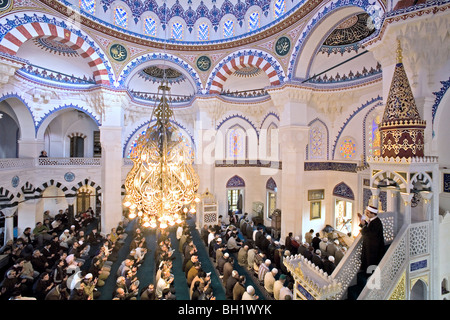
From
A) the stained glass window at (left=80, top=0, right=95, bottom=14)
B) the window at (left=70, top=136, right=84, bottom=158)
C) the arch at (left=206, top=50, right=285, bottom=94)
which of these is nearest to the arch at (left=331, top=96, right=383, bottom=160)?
the arch at (left=206, top=50, right=285, bottom=94)

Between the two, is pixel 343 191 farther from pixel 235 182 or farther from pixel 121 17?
pixel 121 17

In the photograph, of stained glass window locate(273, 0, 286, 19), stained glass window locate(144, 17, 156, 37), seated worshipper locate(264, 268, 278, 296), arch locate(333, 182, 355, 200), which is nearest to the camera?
seated worshipper locate(264, 268, 278, 296)

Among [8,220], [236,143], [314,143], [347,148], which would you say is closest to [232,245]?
[314,143]

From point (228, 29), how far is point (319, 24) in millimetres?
3340

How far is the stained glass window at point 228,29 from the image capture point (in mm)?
7961

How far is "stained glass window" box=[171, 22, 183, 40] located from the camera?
8047 millimetres

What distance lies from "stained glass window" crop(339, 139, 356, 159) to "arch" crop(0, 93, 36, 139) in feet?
34.1

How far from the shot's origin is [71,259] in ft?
16.1

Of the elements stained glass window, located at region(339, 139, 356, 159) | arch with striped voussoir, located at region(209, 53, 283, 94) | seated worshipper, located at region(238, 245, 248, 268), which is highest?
arch with striped voussoir, located at region(209, 53, 283, 94)

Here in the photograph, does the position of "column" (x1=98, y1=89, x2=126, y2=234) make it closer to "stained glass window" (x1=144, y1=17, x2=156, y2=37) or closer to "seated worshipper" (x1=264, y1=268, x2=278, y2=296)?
"stained glass window" (x1=144, y1=17, x2=156, y2=37)

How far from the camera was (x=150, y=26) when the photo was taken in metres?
7.84

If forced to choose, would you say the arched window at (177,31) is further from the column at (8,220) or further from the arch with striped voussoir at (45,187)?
the column at (8,220)
